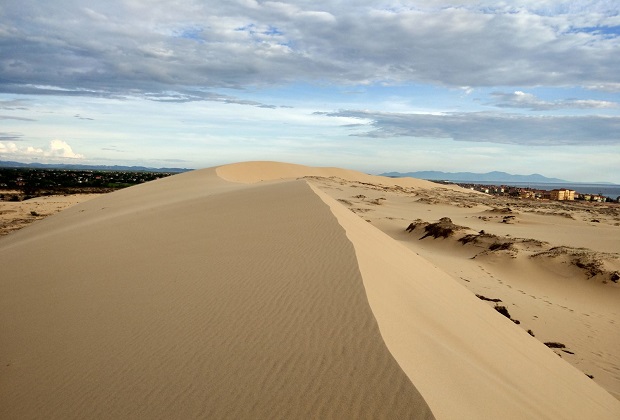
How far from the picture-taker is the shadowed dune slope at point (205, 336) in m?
2.86

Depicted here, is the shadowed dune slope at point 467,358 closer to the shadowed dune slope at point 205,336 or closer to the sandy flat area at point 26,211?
the shadowed dune slope at point 205,336

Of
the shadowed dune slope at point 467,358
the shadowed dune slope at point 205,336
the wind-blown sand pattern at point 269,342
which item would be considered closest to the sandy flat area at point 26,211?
the shadowed dune slope at point 205,336

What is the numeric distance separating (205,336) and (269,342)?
0.67 m

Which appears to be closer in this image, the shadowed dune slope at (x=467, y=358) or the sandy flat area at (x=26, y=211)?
the shadowed dune slope at (x=467, y=358)

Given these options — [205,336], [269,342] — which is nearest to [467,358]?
[269,342]

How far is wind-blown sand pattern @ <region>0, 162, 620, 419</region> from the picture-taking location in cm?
289

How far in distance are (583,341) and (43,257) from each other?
31.8 ft

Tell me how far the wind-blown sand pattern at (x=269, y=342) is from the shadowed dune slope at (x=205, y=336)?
0.6 inches

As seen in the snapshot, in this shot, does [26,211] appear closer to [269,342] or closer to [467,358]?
[269,342]

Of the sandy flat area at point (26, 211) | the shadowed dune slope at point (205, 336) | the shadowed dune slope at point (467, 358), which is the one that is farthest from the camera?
the sandy flat area at point (26, 211)

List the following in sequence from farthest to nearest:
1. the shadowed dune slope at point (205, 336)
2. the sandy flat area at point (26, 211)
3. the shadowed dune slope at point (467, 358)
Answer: the sandy flat area at point (26, 211) → the shadowed dune slope at point (467, 358) → the shadowed dune slope at point (205, 336)

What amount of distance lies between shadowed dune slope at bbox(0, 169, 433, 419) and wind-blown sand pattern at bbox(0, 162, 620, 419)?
0.05 ft

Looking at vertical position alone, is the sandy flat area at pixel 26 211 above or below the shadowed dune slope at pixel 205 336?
below

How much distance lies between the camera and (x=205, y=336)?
382cm
